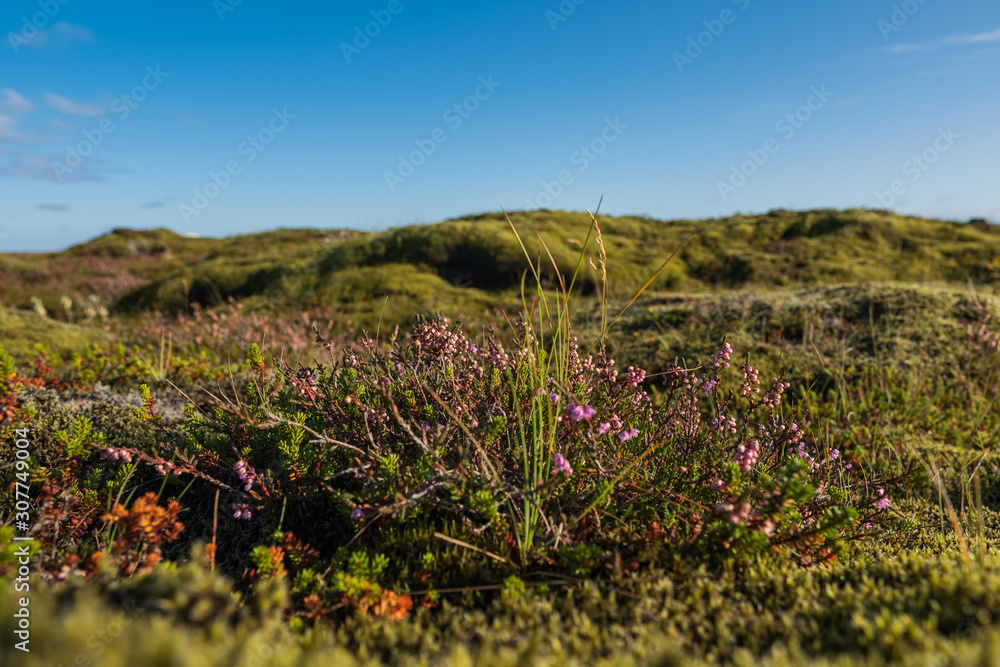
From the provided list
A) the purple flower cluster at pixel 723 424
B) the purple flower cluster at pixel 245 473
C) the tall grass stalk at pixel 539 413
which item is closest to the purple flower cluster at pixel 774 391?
the purple flower cluster at pixel 723 424

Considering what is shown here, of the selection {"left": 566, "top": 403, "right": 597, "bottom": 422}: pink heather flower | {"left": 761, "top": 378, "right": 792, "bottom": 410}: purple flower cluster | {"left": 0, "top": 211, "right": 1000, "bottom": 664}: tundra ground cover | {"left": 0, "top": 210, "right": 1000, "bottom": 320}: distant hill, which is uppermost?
{"left": 0, "top": 210, "right": 1000, "bottom": 320}: distant hill

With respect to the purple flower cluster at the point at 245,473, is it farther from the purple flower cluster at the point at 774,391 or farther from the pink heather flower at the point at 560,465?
the purple flower cluster at the point at 774,391

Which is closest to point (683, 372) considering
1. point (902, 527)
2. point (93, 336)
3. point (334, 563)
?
point (902, 527)

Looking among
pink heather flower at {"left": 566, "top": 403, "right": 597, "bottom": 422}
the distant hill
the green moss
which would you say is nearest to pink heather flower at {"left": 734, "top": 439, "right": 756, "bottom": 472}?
pink heather flower at {"left": 566, "top": 403, "right": 597, "bottom": 422}

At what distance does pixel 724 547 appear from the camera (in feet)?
7.36

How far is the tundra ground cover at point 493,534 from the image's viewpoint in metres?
1.64

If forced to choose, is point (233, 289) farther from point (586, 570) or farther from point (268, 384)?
point (586, 570)

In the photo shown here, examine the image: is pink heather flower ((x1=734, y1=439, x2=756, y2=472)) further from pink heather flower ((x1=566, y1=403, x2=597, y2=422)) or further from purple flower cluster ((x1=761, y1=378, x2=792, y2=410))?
pink heather flower ((x1=566, y1=403, x2=597, y2=422))

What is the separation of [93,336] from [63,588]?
877 cm

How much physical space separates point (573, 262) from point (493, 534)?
1170cm

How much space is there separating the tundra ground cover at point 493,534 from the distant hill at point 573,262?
26.4 ft

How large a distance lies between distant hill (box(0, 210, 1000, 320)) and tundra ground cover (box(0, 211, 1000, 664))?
8052 millimetres

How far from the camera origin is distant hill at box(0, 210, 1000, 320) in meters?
12.9

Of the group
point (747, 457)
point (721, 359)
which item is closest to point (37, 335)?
point (721, 359)
